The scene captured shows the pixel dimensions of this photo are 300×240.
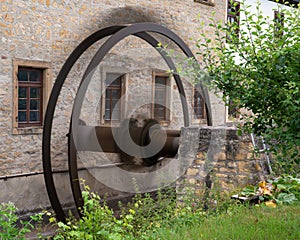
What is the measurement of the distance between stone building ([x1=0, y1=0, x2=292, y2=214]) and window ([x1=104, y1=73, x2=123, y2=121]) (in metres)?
0.02

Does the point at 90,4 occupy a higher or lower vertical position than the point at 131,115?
higher

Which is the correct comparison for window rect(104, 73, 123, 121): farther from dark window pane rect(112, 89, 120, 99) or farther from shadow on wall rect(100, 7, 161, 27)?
shadow on wall rect(100, 7, 161, 27)

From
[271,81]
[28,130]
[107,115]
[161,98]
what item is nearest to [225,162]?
[271,81]

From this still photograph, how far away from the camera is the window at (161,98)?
36.6 ft

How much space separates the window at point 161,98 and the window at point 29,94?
128 inches

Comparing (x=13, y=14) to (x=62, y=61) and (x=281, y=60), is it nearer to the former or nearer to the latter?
(x=62, y=61)

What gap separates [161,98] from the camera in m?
11.4

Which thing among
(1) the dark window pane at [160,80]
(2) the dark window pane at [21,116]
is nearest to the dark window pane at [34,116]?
(2) the dark window pane at [21,116]

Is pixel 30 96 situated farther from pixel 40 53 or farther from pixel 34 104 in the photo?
pixel 40 53

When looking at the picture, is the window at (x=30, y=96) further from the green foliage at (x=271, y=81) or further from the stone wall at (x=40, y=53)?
the green foliage at (x=271, y=81)

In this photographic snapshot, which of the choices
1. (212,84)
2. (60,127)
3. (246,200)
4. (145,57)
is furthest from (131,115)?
(212,84)

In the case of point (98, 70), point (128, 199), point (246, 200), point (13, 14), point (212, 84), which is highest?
point (13, 14)

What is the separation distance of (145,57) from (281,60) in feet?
24.2

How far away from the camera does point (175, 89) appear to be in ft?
38.0
